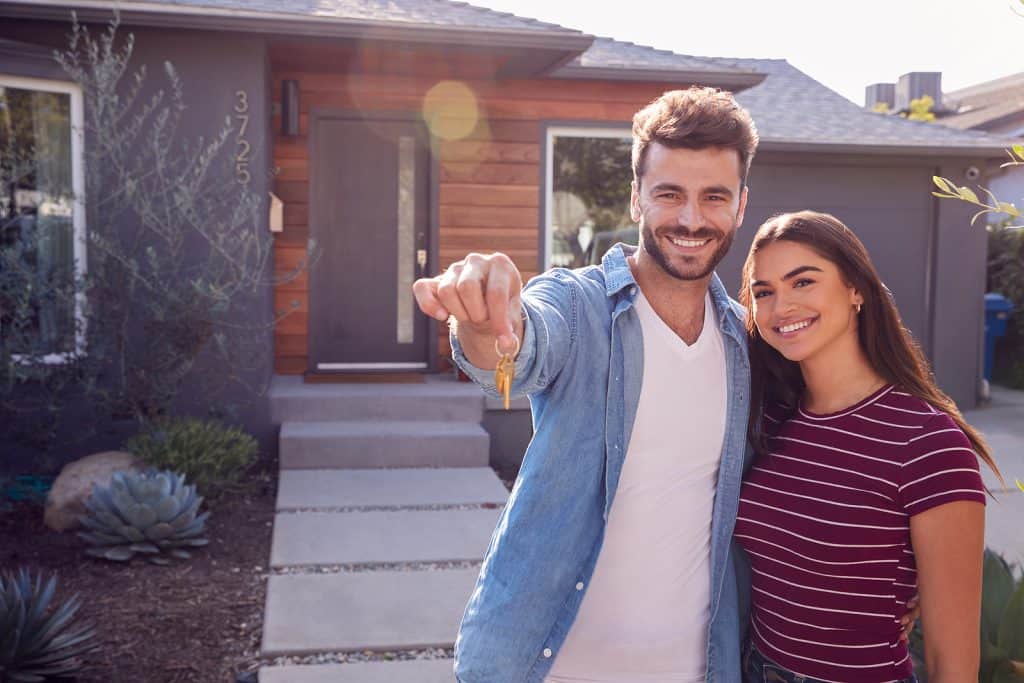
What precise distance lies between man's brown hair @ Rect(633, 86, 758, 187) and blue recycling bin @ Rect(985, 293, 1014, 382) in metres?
11.3

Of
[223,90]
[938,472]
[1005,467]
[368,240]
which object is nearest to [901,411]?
[938,472]

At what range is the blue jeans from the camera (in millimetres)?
1873

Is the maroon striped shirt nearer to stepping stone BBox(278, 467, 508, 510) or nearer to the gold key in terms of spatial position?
the gold key

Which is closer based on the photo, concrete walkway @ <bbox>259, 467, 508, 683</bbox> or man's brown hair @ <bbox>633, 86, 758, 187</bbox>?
man's brown hair @ <bbox>633, 86, 758, 187</bbox>

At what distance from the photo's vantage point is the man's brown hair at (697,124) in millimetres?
1964

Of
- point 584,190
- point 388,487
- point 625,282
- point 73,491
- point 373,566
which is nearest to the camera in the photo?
point 625,282

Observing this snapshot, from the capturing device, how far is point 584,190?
8.69 metres

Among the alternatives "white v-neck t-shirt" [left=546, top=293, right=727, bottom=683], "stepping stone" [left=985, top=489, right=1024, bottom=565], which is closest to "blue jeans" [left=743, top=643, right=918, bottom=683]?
"white v-neck t-shirt" [left=546, top=293, right=727, bottom=683]

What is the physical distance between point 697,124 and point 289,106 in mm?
6397

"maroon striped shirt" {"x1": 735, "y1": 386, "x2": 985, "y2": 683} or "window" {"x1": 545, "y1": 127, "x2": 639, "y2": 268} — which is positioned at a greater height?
"window" {"x1": 545, "y1": 127, "x2": 639, "y2": 268}

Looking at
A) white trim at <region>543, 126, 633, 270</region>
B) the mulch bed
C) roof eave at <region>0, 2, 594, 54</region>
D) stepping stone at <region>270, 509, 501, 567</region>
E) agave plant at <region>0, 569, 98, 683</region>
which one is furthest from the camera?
A: white trim at <region>543, 126, 633, 270</region>

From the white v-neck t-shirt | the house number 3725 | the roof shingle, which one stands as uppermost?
the roof shingle

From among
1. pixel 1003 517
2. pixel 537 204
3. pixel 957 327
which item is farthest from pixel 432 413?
pixel 957 327

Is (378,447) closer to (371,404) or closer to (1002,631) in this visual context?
(371,404)
